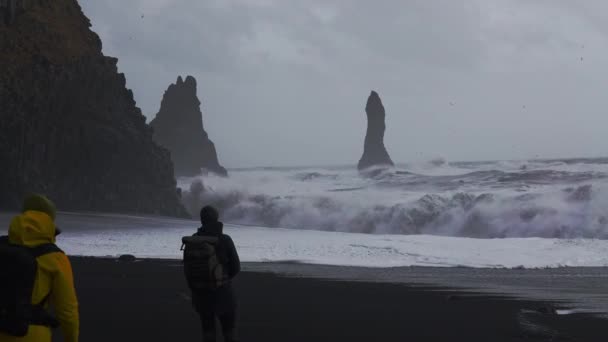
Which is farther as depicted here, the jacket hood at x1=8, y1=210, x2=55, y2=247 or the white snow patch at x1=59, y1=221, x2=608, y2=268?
the white snow patch at x1=59, y1=221, x2=608, y2=268

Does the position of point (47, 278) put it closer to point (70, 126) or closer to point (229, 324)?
point (229, 324)

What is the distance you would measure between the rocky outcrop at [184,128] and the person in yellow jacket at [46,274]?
78.2 m

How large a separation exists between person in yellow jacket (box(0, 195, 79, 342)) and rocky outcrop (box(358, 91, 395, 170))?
284 feet

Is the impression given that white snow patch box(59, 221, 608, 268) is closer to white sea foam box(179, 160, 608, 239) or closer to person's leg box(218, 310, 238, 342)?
white sea foam box(179, 160, 608, 239)

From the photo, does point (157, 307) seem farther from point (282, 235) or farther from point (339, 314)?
point (282, 235)

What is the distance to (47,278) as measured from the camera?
4.34m

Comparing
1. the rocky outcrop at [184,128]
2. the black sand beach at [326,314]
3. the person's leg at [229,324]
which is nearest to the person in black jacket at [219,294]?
the person's leg at [229,324]

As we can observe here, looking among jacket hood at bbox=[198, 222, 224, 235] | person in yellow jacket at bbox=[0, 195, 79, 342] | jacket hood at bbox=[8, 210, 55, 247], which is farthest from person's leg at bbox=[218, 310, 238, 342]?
jacket hood at bbox=[8, 210, 55, 247]

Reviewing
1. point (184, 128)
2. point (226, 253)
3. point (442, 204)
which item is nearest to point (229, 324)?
point (226, 253)

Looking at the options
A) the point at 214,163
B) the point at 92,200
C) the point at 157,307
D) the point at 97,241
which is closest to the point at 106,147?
the point at 92,200

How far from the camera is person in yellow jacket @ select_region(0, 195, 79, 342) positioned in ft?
14.1

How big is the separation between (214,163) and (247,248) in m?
61.2

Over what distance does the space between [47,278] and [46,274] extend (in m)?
0.02

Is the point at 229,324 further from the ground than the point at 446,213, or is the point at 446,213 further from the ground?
the point at 446,213
